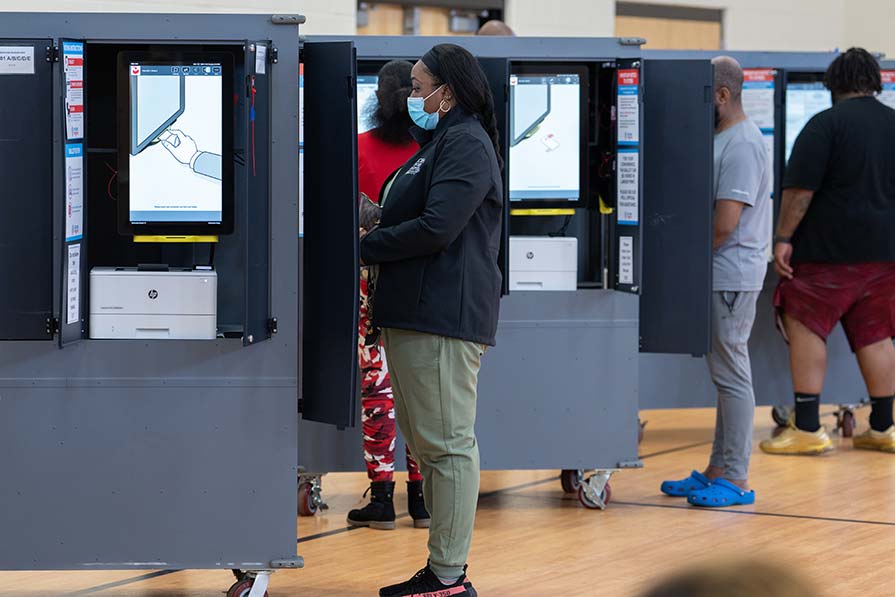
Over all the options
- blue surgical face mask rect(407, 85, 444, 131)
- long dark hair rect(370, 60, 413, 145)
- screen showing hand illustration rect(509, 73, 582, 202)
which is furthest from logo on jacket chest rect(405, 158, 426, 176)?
screen showing hand illustration rect(509, 73, 582, 202)

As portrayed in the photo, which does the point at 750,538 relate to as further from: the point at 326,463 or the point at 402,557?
the point at 326,463

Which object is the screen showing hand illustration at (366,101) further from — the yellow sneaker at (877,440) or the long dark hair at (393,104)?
the yellow sneaker at (877,440)

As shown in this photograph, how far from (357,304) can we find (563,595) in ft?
3.30

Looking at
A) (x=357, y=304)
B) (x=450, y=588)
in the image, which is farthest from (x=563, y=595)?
(x=357, y=304)

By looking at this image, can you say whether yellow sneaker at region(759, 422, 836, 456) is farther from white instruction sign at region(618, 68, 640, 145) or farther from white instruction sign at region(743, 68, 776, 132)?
white instruction sign at region(618, 68, 640, 145)

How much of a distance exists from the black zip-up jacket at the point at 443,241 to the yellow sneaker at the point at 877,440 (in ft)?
10.7

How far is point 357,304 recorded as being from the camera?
128 inches

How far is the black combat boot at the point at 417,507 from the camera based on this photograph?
437 cm

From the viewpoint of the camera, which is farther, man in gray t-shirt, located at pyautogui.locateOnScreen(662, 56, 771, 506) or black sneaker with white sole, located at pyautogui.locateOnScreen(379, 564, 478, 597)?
man in gray t-shirt, located at pyautogui.locateOnScreen(662, 56, 771, 506)

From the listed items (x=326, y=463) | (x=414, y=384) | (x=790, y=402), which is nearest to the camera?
(x=414, y=384)

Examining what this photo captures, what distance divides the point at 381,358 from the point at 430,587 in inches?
42.8

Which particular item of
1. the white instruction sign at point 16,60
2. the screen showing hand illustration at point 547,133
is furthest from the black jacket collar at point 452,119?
the screen showing hand illustration at point 547,133

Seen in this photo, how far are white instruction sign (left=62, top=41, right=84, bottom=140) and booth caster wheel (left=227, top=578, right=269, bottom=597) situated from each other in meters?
1.20

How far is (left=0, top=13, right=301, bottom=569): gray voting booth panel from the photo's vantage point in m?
3.26
